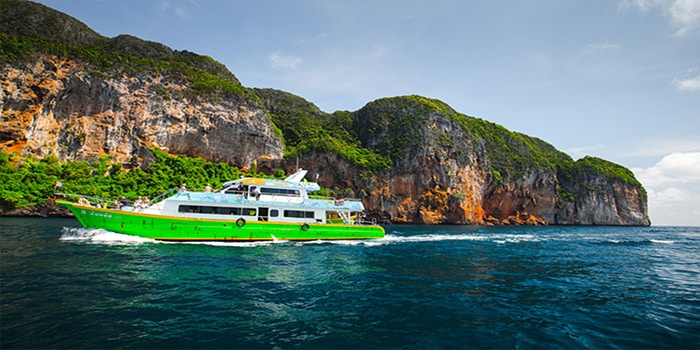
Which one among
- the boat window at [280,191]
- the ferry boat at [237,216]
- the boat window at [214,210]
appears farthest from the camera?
the boat window at [280,191]

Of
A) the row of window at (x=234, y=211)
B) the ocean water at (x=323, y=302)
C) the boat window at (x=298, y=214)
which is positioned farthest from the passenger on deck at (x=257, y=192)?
the ocean water at (x=323, y=302)

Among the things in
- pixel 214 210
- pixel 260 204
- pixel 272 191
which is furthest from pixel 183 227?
pixel 272 191

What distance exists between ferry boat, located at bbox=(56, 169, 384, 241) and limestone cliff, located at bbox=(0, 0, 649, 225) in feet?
81.9

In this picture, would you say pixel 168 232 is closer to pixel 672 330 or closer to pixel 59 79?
pixel 672 330

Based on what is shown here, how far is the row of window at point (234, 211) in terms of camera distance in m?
21.0

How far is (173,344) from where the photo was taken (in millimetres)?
5793

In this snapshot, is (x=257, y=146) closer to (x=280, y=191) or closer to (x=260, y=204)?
(x=280, y=191)

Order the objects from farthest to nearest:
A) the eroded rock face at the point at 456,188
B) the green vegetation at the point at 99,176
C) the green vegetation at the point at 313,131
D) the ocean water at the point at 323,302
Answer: the green vegetation at the point at 313,131, the eroded rock face at the point at 456,188, the green vegetation at the point at 99,176, the ocean water at the point at 323,302

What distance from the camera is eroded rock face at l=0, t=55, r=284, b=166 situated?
141 ft

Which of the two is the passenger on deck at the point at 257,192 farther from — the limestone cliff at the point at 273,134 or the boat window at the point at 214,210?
the limestone cliff at the point at 273,134

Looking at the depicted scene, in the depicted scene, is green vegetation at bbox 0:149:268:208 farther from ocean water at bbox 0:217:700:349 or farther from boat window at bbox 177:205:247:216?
ocean water at bbox 0:217:700:349

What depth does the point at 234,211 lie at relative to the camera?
2206 cm

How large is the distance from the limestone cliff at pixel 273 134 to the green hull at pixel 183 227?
26.8 metres

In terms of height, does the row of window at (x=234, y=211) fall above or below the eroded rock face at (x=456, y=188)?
below
